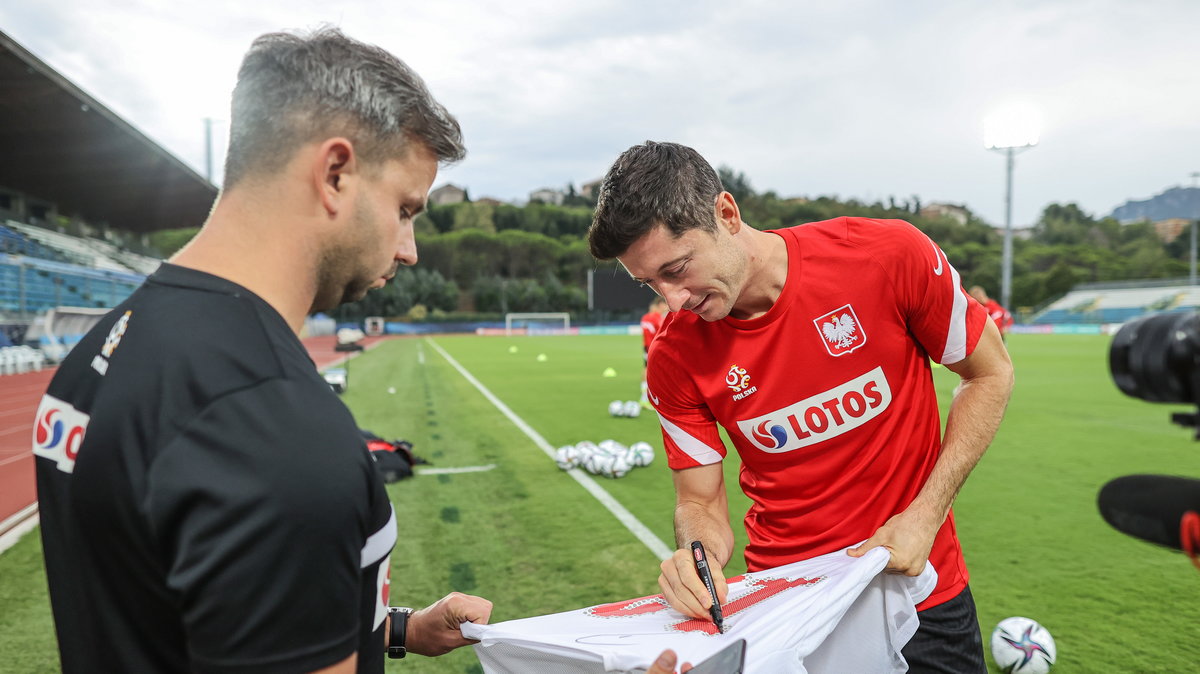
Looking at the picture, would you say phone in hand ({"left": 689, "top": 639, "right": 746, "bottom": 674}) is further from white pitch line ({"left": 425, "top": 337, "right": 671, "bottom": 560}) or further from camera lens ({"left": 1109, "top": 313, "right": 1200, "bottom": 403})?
white pitch line ({"left": 425, "top": 337, "right": 671, "bottom": 560})

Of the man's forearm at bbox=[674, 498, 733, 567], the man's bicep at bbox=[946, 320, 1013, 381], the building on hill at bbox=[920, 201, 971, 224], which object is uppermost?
the building on hill at bbox=[920, 201, 971, 224]

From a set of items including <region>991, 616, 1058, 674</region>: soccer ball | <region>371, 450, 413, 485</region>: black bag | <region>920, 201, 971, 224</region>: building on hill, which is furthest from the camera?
<region>920, 201, 971, 224</region>: building on hill

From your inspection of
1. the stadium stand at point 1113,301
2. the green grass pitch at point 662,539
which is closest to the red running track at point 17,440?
the green grass pitch at point 662,539

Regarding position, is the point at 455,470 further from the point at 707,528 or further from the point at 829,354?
the point at 829,354

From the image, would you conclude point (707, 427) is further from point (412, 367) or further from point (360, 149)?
point (412, 367)

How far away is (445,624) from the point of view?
1788 millimetres

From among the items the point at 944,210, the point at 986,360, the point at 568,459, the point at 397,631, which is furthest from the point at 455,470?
the point at 944,210

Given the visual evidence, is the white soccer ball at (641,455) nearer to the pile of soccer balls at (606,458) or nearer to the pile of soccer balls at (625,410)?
the pile of soccer balls at (606,458)

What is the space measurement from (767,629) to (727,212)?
1.25m

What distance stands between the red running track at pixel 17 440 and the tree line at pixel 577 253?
38.2m

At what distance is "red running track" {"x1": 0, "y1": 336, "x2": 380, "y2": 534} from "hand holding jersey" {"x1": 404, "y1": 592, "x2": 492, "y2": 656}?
0.84 meters

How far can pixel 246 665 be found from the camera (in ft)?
2.84

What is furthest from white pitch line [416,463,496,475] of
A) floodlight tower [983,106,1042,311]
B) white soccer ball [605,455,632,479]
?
floodlight tower [983,106,1042,311]

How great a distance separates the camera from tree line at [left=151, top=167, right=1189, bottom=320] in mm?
67062
